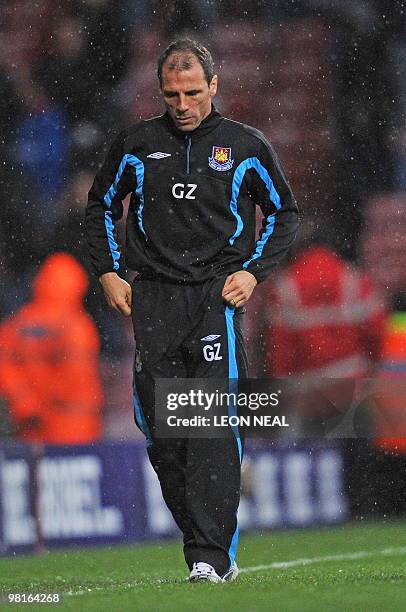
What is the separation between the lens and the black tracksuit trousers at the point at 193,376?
5.00m

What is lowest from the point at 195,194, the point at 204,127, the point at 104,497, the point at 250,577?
the point at 104,497

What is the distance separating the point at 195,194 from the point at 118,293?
412mm

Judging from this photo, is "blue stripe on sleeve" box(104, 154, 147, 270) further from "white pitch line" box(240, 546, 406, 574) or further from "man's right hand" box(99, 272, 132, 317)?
"white pitch line" box(240, 546, 406, 574)

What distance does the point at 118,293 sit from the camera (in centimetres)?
519

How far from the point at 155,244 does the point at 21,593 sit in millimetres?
1171

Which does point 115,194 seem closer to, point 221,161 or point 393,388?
point 221,161

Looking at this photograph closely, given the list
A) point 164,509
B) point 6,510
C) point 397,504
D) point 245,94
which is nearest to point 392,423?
point 397,504

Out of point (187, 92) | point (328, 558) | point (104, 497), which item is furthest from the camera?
point (104, 497)

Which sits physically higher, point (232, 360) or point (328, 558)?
point (232, 360)

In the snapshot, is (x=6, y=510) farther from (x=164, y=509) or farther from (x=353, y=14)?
(x=353, y=14)

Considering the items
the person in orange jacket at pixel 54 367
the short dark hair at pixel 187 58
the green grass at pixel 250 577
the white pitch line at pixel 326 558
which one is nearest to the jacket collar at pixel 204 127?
the short dark hair at pixel 187 58

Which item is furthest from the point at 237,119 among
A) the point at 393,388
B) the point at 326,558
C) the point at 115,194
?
the point at 115,194

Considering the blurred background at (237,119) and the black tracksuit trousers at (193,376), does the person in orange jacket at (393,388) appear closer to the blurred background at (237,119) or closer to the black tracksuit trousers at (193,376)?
the blurred background at (237,119)

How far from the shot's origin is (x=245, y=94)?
33.7 ft
